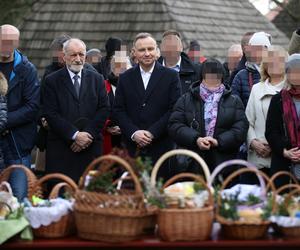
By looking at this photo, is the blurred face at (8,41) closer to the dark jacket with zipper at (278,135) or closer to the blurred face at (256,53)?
the blurred face at (256,53)

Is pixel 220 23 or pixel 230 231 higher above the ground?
pixel 220 23

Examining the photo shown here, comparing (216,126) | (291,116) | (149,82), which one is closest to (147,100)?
(149,82)

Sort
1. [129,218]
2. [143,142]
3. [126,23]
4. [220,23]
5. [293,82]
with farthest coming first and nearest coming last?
[220,23]
[126,23]
[143,142]
[293,82]
[129,218]

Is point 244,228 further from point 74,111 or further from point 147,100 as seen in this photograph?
point 74,111

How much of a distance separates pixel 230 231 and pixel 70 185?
1.13 m

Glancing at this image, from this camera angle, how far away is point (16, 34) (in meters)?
8.80

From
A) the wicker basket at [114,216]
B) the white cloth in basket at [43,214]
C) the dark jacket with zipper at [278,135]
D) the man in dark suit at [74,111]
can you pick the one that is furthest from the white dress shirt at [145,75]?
the wicker basket at [114,216]

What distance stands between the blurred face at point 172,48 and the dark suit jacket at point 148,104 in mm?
879

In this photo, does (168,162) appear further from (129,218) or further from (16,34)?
(129,218)

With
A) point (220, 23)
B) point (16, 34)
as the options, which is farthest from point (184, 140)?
point (220, 23)

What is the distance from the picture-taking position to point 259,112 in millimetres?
8547

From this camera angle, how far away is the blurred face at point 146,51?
28.2 feet

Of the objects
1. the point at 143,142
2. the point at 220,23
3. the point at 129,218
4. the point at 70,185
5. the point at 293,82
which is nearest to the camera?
the point at 129,218

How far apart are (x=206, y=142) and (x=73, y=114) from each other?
134cm
